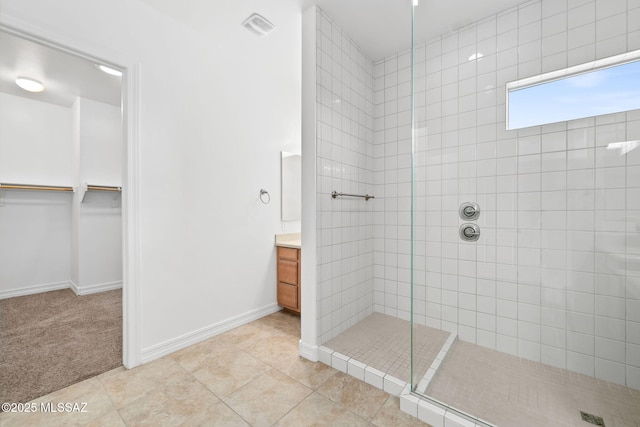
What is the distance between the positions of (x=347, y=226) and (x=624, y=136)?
5.64 ft

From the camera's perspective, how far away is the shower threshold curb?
131 cm

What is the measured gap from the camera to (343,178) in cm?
221

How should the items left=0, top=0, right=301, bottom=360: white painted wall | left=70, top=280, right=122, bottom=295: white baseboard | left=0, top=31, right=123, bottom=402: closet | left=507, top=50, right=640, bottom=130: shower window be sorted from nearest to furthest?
left=507, top=50, right=640, bottom=130: shower window < left=0, top=0, right=301, bottom=360: white painted wall < left=0, top=31, right=123, bottom=402: closet < left=70, top=280, right=122, bottom=295: white baseboard

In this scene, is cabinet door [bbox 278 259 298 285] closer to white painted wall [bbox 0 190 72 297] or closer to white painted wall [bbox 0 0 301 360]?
white painted wall [bbox 0 0 301 360]

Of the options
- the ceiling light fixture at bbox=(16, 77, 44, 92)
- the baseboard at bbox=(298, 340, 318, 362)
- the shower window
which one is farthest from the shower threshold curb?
the ceiling light fixture at bbox=(16, 77, 44, 92)

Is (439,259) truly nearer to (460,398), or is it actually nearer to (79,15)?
(460,398)

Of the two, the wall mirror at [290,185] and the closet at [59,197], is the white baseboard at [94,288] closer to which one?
the closet at [59,197]

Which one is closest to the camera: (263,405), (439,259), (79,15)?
(263,405)

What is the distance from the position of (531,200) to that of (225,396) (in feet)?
7.32

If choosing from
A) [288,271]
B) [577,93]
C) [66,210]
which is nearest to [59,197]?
[66,210]

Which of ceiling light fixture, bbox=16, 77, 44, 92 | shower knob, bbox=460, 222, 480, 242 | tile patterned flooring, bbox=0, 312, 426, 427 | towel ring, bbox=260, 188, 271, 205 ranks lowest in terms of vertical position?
tile patterned flooring, bbox=0, 312, 426, 427

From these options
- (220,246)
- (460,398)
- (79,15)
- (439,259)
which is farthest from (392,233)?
(79,15)

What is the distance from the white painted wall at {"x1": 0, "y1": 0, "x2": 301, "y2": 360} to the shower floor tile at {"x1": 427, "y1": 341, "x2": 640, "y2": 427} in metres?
1.78

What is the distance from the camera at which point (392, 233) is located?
2.53 metres
